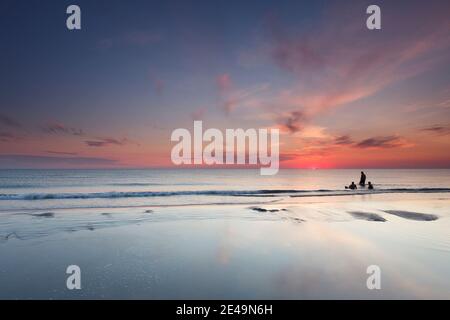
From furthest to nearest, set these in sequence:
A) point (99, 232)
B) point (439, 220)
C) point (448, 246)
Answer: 1. point (439, 220)
2. point (99, 232)
3. point (448, 246)

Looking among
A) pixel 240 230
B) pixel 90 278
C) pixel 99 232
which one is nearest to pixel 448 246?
pixel 240 230

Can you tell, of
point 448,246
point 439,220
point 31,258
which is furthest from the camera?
point 439,220

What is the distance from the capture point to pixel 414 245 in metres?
6.99

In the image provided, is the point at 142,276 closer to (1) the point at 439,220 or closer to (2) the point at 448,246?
(2) the point at 448,246

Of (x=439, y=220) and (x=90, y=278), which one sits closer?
(x=90, y=278)
